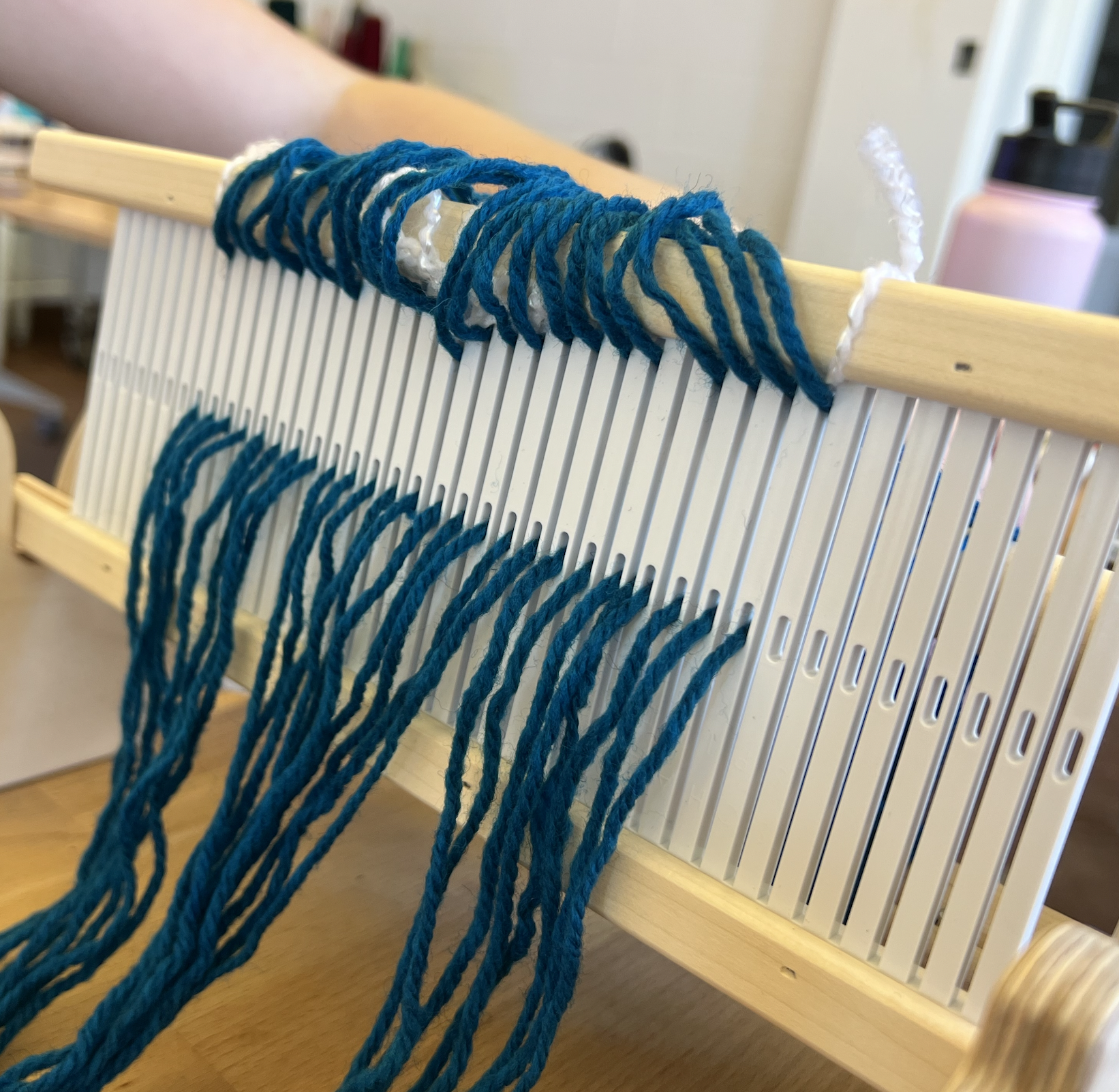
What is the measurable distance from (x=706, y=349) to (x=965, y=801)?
0.45ft

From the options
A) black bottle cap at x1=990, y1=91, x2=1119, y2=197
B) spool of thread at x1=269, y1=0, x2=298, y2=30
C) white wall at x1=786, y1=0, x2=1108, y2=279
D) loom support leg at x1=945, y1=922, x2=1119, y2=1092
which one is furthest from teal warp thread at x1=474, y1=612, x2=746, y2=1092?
spool of thread at x1=269, y1=0, x2=298, y2=30

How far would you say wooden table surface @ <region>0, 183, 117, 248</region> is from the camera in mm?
1125

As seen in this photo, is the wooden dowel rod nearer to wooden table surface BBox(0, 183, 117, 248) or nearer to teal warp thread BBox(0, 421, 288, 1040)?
teal warp thread BBox(0, 421, 288, 1040)

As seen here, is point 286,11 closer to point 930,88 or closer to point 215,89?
point 930,88

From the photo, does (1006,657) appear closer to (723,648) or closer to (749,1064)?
(723,648)

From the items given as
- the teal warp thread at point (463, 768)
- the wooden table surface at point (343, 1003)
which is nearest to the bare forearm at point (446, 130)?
the teal warp thread at point (463, 768)

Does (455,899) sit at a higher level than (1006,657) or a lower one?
lower

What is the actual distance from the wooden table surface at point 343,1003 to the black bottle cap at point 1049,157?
1.36 ft

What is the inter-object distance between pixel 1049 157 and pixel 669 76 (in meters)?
0.78

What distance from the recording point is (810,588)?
295 mm

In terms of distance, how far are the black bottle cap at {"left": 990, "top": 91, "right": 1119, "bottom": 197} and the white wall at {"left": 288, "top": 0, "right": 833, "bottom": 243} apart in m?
0.56

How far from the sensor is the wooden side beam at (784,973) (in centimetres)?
27

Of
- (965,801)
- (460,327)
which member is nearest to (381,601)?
(460,327)

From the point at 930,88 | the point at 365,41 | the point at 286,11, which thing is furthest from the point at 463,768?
the point at 286,11
